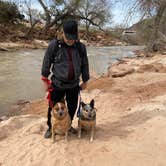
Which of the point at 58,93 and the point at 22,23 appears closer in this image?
the point at 58,93

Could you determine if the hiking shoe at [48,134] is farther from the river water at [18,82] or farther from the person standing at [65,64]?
the river water at [18,82]

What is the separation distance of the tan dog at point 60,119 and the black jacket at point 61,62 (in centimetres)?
Result: 36

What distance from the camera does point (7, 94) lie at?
12.6 metres

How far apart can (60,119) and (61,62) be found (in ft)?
2.74

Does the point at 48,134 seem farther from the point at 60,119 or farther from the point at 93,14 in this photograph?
the point at 93,14

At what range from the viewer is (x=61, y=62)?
5.45 metres

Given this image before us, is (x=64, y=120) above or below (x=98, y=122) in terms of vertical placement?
above

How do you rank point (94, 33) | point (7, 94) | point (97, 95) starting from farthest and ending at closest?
1. point (94, 33)
2. point (7, 94)
3. point (97, 95)

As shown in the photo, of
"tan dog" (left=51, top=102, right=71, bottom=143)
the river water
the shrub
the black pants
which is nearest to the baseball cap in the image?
the black pants

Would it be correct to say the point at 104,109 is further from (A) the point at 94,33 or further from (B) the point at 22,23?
(A) the point at 94,33

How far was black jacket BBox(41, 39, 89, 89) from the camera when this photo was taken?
17.7 feet

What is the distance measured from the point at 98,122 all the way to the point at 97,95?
137 inches

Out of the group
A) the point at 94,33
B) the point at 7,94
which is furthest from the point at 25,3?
the point at 7,94

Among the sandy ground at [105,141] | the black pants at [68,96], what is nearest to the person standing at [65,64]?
the black pants at [68,96]
